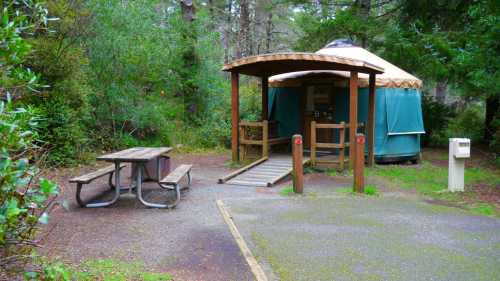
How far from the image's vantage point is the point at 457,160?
24.3 ft

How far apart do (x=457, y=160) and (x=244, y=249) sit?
4539mm

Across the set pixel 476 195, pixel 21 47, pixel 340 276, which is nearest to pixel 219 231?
pixel 340 276

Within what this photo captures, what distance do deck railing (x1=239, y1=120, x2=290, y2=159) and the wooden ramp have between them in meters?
0.37

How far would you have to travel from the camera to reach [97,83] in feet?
36.8

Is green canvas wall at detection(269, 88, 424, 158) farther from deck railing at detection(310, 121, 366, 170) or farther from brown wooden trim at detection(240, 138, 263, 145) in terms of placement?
brown wooden trim at detection(240, 138, 263, 145)

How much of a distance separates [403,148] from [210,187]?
5.55m

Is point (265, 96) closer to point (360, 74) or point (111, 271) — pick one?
point (360, 74)

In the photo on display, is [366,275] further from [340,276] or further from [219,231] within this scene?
[219,231]

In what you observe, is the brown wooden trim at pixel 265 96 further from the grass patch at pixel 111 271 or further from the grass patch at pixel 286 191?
the grass patch at pixel 111 271

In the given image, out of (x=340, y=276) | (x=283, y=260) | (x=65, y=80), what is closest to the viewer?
(x=340, y=276)

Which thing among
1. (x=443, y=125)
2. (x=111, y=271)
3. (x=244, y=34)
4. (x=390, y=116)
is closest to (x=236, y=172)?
(x=390, y=116)

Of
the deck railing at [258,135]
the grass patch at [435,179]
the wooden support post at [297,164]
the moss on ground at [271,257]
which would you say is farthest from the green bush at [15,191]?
the deck railing at [258,135]

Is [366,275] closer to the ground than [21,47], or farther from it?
closer to the ground

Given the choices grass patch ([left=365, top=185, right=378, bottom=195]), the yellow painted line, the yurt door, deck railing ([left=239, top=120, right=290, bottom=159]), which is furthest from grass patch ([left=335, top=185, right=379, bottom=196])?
the yurt door
